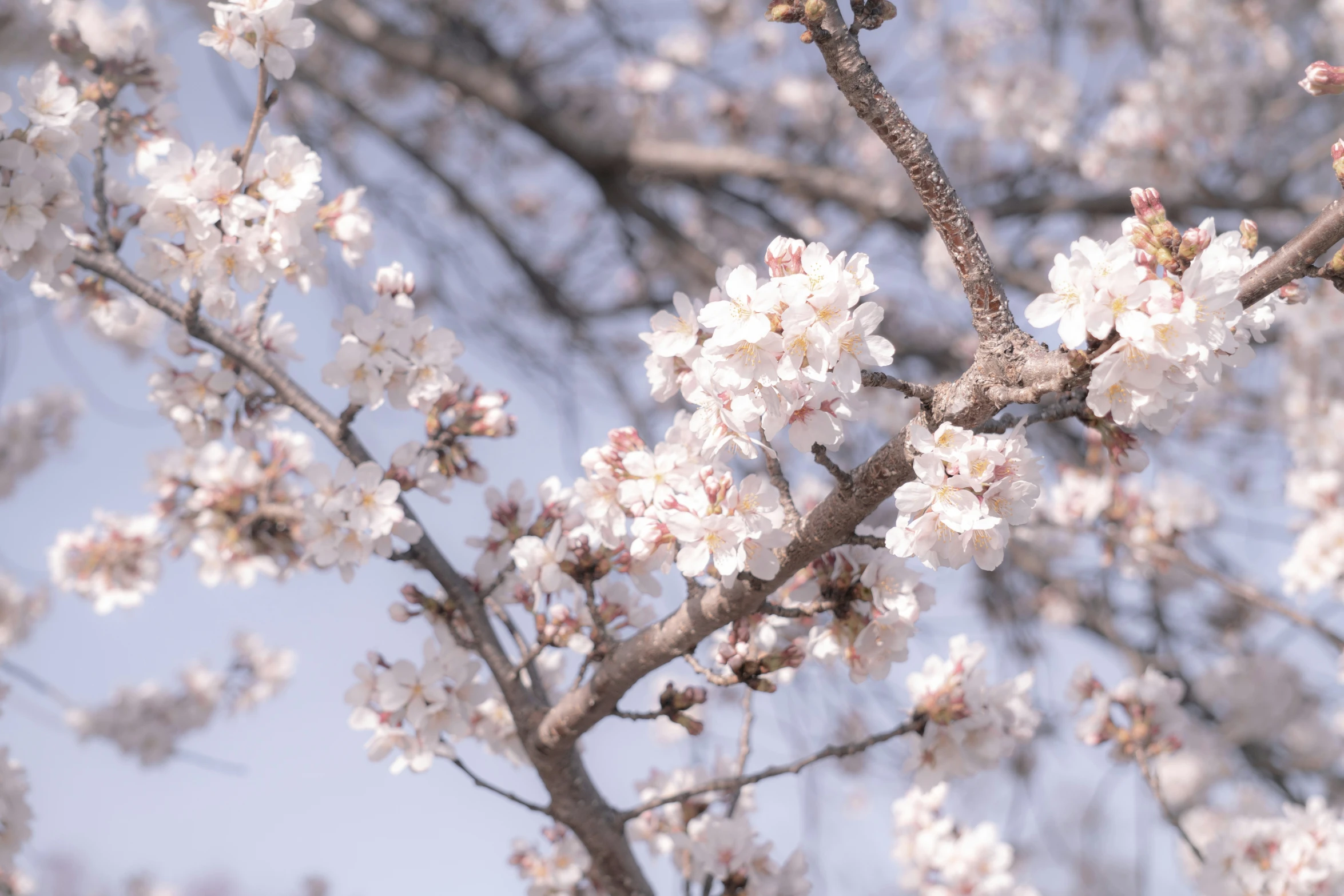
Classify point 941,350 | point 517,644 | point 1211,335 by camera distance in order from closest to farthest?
point 1211,335 < point 517,644 < point 941,350

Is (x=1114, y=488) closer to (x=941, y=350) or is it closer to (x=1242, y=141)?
(x=941, y=350)

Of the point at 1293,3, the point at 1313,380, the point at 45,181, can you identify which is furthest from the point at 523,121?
the point at 1293,3

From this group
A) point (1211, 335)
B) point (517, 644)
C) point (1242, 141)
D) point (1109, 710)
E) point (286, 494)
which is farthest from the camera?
point (1242, 141)

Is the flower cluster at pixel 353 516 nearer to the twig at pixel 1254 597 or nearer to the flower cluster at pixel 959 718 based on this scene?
the flower cluster at pixel 959 718

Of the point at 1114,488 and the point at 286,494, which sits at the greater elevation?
the point at 286,494

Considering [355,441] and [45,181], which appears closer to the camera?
[45,181]

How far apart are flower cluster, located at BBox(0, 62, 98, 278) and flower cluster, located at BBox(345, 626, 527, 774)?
103cm

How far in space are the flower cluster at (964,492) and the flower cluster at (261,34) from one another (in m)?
1.41

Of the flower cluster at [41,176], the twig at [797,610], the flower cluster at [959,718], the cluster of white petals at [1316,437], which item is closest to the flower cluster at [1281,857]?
the flower cluster at [959,718]

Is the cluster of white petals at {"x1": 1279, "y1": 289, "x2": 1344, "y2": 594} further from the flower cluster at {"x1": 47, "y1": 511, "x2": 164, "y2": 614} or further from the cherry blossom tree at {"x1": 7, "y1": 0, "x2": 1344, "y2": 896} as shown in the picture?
the flower cluster at {"x1": 47, "y1": 511, "x2": 164, "y2": 614}

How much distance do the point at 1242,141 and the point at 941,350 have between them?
2644mm

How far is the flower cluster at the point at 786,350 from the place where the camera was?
3.65 ft

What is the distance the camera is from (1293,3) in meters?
6.55

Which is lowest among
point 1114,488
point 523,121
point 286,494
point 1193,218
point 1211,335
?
point 1211,335
